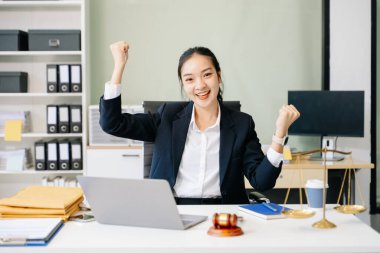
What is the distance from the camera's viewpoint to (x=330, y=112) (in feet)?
Answer: 12.4

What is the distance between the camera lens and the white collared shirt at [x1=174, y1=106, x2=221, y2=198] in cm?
218

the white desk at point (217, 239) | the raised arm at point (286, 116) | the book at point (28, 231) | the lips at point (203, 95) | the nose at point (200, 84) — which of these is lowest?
the white desk at point (217, 239)

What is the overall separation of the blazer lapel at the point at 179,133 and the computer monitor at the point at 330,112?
5.50 feet

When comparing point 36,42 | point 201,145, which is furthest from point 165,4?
point 201,145

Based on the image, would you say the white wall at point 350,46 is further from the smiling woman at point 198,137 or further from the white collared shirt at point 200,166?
the white collared shirt at point 200,166

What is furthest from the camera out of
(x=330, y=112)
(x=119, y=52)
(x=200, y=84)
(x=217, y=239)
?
(x=330, y=112)

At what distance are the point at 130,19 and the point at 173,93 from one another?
688 millimetres

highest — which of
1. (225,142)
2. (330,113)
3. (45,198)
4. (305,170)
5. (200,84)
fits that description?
(200,84)

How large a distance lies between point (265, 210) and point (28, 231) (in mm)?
763

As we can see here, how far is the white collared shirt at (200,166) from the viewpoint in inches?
86.0

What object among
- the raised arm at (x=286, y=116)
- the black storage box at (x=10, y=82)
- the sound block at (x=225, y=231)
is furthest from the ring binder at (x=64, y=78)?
the sound block at (x=225, y=231)

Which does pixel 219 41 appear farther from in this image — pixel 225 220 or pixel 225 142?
pixel 225 220

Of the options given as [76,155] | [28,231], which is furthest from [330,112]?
[28,231]

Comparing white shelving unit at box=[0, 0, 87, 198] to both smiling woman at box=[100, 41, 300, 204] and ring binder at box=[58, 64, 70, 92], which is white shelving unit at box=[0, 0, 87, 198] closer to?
ring binder at box=[58, 64, 70, 92]
